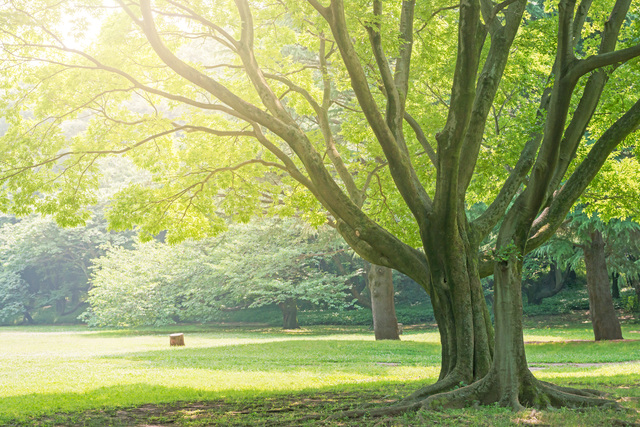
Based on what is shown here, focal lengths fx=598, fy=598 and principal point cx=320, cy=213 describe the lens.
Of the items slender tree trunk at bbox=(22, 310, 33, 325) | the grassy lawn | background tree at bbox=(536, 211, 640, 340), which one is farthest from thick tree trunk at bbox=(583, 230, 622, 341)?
slender tree trunk at bbox=(22, 310, 33, 325)

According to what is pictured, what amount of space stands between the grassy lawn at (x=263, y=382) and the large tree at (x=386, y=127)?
4.26 feet

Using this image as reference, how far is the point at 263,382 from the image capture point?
40.8ft

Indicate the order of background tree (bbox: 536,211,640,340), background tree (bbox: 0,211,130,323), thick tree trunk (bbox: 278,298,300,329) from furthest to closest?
1. background tree (bbox: 0,211,130,323)
2. thick tree trunk (bbox: 278,298,300,329)
3. background tree (bbox: 536,211,640,340)

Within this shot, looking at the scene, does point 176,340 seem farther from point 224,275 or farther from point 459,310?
point 459,310

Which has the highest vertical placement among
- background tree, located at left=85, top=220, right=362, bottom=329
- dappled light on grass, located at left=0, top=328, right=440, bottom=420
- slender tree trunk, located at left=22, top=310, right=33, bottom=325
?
background tree, located at left=85, top=220, right=362, bottom=329

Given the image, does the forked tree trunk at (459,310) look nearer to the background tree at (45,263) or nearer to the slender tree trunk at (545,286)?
the slender tree trunk at (545,286)

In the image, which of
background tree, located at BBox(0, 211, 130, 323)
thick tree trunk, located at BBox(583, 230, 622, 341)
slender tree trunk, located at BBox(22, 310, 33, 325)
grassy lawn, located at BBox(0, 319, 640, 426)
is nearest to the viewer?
grassy lawn, located at BBox(0, 319, 640, 426)

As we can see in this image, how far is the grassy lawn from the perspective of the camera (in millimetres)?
8086

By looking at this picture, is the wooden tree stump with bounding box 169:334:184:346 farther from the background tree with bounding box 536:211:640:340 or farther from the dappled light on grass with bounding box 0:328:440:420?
the background tree with bounding box 536:211:640:340

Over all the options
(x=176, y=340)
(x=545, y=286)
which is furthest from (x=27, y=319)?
(x=545, y=286)

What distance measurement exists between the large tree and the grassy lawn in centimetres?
130

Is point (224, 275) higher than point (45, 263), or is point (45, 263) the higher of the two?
point (45, 263)

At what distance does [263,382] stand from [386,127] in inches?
245

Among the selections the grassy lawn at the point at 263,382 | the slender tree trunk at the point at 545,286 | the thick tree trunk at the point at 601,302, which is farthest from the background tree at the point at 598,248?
the slender tree trunk at the point at 545,286
